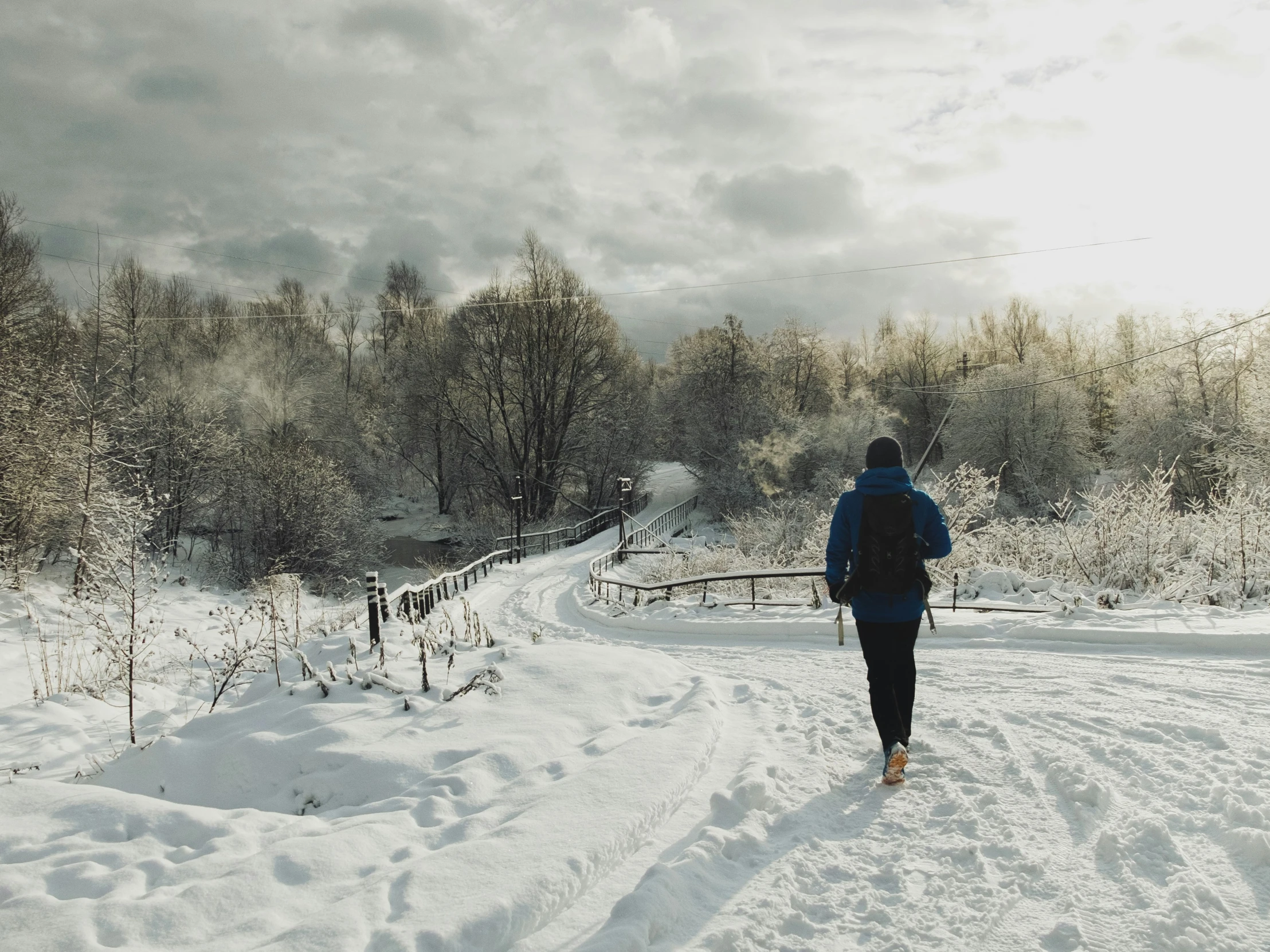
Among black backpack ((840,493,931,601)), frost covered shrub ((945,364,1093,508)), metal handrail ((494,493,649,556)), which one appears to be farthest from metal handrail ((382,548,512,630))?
frost covered shrub ((945,364,1093,508))

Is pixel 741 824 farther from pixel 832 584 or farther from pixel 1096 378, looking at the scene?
pixel 1096 378

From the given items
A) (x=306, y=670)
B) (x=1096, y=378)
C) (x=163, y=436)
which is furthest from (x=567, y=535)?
(x=1096, y=378)

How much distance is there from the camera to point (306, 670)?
19.0 ft

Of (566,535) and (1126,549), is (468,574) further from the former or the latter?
(1126,549)

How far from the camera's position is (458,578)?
20.8m

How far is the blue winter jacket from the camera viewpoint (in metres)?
3.93

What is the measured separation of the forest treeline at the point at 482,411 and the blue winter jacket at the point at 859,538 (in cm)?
1430

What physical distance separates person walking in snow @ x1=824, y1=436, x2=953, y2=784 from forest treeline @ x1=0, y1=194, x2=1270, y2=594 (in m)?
14.4

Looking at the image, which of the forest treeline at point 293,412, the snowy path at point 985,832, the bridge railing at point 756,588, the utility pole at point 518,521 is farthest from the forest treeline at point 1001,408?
the snowy path at point 985,832

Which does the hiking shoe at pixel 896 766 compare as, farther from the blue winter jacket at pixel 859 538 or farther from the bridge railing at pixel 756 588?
the bridge railing at pixel 756 588

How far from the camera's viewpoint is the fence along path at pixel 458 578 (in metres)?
10.1

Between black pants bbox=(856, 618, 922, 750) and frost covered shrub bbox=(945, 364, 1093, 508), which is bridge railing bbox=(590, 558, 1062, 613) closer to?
black pants bbox=(856, 618, 922, 750)

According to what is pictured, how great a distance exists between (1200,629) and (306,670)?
8.13 meters

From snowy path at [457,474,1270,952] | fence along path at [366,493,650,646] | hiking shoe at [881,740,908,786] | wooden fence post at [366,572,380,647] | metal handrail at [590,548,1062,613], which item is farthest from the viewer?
fence along path at [366,493,650,646]
